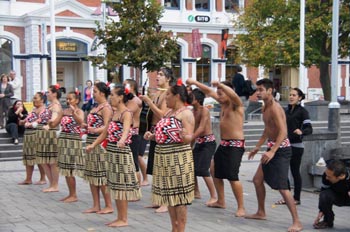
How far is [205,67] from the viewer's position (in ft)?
113

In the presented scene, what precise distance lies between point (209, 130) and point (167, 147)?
2.49 meters

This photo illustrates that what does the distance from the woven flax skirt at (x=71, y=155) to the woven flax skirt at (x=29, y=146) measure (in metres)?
1.47

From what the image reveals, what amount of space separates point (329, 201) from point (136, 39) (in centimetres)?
1301

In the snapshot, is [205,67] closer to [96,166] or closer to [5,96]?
[5,96]

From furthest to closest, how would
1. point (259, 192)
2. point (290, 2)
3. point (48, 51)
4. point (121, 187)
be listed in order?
point (48, 51)
point (290, 2)
point (259, 192)
point (121, 187)

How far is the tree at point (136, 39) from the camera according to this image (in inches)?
733

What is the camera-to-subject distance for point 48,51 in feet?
93.8

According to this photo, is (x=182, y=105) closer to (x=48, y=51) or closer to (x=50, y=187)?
(x=50, y=187)

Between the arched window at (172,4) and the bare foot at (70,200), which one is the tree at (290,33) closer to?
the arched window at (172,4)

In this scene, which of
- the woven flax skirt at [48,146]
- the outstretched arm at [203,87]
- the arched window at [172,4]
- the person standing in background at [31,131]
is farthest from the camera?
the arched window at [172,4]

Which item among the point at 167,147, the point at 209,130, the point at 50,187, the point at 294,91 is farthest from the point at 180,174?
the point at 50,187

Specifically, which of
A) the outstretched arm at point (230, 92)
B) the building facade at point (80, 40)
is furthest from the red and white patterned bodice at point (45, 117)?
the building facade at point (80, 40)

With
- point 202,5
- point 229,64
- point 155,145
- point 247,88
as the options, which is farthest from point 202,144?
point 229,64

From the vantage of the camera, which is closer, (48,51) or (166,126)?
(166,126)
